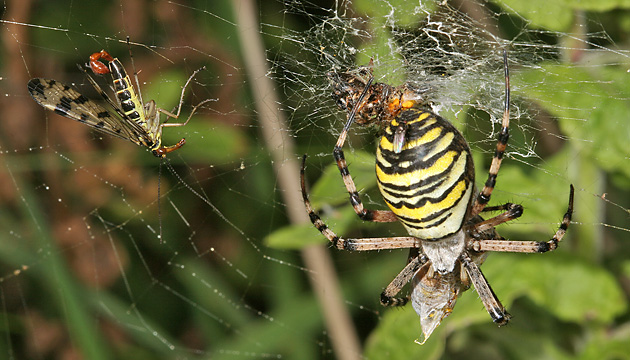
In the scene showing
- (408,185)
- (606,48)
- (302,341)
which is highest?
(606,48)

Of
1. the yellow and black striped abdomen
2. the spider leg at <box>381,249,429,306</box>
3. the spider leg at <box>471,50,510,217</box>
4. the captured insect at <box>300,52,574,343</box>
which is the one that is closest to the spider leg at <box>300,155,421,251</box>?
the captured insect at <box>300,52,574,343</box>

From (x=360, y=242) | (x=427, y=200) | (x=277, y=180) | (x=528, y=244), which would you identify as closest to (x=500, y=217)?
(x=528, y=244)

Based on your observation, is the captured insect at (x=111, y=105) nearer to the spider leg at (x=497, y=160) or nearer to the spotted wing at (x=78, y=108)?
the spotted wing at (x=78, y=108)

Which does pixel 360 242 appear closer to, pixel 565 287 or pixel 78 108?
pixel 565 287

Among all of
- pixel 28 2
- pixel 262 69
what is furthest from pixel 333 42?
pixel 28 2

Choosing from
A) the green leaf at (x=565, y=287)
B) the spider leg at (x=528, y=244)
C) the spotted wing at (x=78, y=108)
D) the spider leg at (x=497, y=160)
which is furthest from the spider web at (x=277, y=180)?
the spotted wing at (x=78, y=108)

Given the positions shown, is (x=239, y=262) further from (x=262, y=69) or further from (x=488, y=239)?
(x=488, y=239)

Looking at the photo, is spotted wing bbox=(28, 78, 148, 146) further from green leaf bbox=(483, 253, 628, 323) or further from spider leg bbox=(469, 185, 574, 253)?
green leaf bbox=(483, 253, 628, 323)
